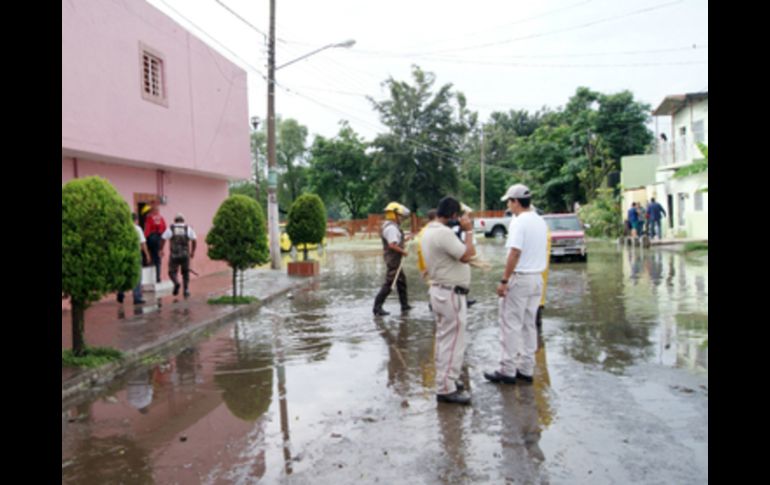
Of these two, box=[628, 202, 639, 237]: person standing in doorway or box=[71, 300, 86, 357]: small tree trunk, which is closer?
box=[71, 300, 86, 357]: small tree trunk

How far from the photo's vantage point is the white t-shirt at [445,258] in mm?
5363

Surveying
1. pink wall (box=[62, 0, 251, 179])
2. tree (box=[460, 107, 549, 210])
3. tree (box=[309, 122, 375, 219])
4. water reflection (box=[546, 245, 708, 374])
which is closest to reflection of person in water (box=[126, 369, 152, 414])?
water reflection (box=[546, 245, 708, 374])

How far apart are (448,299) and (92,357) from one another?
13.7 feet

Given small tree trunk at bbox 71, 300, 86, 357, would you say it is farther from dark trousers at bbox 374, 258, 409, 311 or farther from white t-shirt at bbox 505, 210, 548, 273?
white t-shirt at bbox 505, 210, 548, 273

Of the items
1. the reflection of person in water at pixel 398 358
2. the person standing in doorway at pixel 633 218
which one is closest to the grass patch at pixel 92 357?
the reflection of person in water at pixel 398 358

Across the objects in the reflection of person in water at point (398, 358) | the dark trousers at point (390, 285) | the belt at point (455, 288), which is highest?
the belt at point (455, 288)

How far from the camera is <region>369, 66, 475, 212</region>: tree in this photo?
145ft

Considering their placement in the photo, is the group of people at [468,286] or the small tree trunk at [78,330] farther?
the small tree trunk at [78,330]

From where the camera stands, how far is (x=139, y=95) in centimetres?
1253

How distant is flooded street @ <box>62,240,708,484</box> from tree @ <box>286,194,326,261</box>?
734 cm

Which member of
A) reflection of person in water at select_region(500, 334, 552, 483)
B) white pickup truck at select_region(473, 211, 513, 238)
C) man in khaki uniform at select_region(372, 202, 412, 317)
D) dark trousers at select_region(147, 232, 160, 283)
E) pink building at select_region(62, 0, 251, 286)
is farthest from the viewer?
white pickup truck at select_region(473, 211, 513, 238)

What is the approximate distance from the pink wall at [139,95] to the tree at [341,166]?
99.5ft

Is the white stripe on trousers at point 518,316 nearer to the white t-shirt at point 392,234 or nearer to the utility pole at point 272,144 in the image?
the white t-shirt at point 392,234
